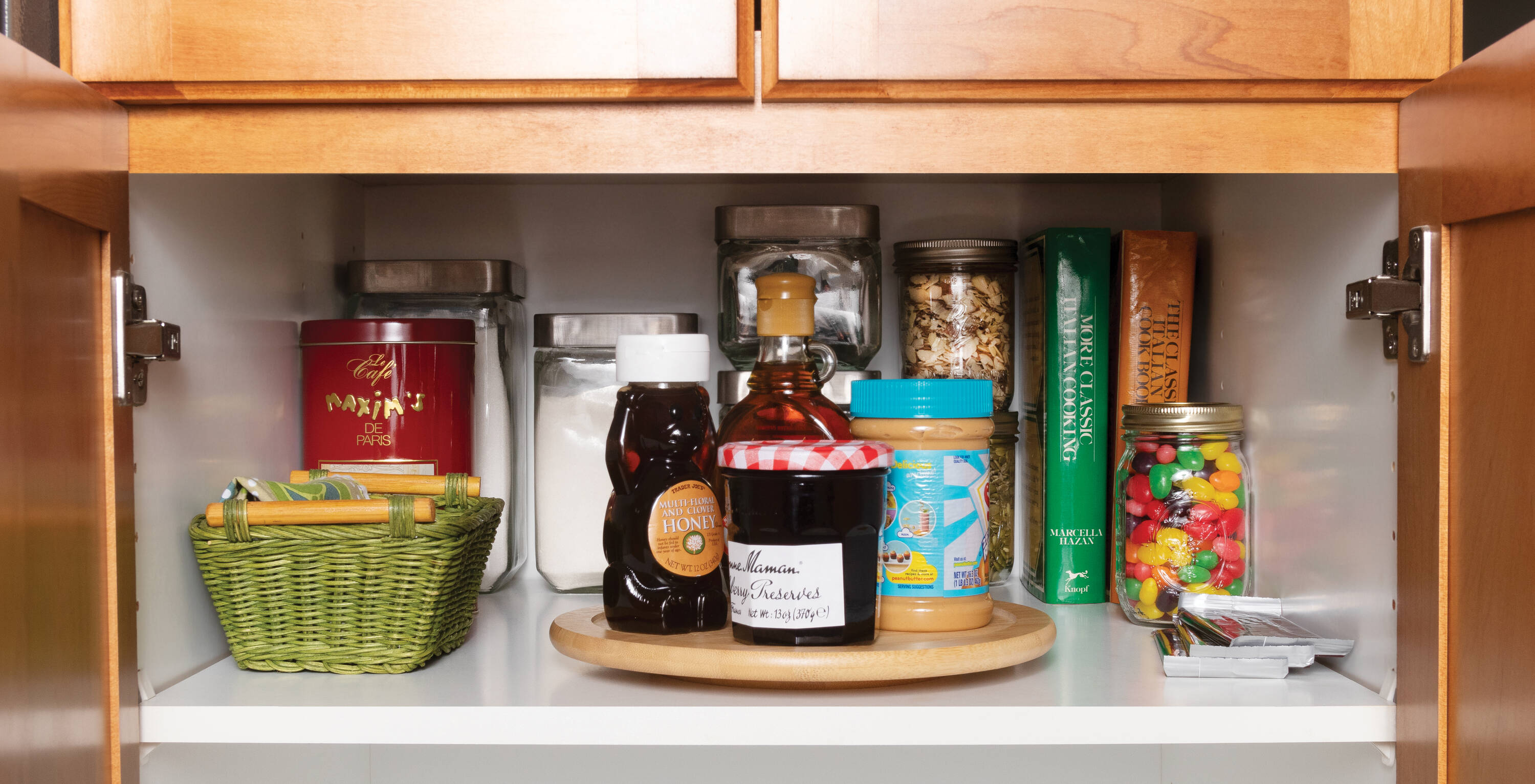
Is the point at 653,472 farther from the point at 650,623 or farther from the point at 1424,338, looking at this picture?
the point at 1424,338

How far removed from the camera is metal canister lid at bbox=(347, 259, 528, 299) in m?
0.87

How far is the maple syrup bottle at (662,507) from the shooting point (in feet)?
2.24

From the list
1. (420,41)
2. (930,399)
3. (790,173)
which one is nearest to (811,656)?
(930,399)

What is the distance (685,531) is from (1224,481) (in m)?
0.40

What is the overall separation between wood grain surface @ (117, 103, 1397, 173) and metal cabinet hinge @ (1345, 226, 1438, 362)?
0.06 m

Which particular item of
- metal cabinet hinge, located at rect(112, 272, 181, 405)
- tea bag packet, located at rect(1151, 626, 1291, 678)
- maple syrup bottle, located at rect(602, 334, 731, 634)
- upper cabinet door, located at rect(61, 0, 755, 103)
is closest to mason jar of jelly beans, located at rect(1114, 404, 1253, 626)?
tea bag packet, located at rect(1151, 626, 1291, 678)

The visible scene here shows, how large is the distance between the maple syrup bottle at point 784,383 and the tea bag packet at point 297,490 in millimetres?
258

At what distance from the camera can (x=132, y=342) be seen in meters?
0.60

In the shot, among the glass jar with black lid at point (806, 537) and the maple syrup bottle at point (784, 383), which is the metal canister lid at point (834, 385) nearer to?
the maple syrup bottle at point (784, 383)

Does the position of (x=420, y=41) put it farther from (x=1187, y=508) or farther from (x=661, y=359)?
(x=1187, y=508)

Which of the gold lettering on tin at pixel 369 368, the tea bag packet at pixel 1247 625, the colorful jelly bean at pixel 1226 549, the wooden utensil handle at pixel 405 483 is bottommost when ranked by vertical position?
the tea bag packet at pixel 1247 625

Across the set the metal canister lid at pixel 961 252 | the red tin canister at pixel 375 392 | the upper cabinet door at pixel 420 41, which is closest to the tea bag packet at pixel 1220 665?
the metal canister lid at pixel 961 252

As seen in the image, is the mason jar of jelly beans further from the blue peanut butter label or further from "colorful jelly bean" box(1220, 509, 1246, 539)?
the blue peanut butter label

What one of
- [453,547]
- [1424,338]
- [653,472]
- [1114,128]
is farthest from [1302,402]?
[453,547]
